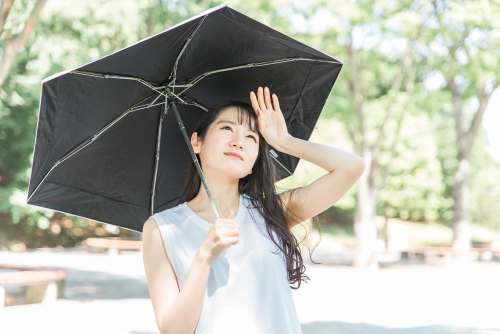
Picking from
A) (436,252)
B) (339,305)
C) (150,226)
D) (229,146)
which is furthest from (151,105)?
(436,252)

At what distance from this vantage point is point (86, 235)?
2402 centimetres

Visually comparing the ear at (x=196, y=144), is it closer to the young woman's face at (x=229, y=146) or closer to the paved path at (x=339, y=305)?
the young woman's face at (x=229, y=146)

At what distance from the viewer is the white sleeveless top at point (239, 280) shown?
5.82 ft

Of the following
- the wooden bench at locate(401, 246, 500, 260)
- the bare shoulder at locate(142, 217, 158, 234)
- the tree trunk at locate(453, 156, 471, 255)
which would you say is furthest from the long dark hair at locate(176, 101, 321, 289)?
the tree trunk at locate(453, 156, 471, 255)

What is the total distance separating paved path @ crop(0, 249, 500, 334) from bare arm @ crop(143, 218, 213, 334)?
17.3 feet

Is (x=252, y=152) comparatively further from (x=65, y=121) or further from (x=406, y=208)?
(x=406, y=208)

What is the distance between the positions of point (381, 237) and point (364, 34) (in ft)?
88.2

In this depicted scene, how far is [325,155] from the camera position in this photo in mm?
2070

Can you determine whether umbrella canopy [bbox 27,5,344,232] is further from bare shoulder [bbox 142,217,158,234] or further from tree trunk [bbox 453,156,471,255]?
tree trunk [bbox 453,156,471,255]

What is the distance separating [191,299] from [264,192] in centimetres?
73

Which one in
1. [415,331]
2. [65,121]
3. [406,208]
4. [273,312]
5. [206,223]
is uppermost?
[406,208]

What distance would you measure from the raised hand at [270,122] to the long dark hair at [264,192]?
3 centimetres

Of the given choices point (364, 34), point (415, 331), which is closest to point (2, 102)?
point (364, 34)

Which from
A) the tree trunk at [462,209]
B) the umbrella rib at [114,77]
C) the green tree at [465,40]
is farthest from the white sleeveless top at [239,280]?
the tree trunk at [462,209]
